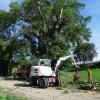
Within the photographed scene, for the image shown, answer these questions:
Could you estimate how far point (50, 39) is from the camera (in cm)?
5341

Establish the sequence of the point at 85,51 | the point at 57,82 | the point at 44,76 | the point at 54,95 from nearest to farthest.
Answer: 1. the point at 54,95
2. the point at 44,76
3. the point at 57,82
4. the point at 85,51

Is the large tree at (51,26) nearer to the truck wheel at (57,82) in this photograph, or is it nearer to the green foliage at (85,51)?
the green foliage at (85,51)

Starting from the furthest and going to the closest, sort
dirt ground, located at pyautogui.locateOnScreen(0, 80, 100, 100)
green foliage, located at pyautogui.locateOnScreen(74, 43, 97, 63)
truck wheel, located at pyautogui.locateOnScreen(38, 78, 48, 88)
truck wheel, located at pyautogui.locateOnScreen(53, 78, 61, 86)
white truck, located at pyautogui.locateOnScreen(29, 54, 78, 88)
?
green foliage, located at pyautogui.locateOnScreen(74, 43, 97, 63)
truck wheel, located at pyautogui.locateOnScreen(53, 78, 61, 86)
white truck, located at pyautogui.locateOnScreen(29, 54, 78, 88)
truck wheel, located at pyautogui.locateOnScreen(38, 78, 48, 88)
dirt ground, located at pyautogui.locateOnScreen(0, 80, 100, 100)

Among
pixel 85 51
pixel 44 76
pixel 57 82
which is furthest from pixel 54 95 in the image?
pixel 85 51

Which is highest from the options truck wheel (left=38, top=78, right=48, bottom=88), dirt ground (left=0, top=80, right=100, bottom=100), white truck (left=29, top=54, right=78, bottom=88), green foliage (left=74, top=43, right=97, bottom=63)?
green foliage (left=74, top=43, right=97, bottom=63)

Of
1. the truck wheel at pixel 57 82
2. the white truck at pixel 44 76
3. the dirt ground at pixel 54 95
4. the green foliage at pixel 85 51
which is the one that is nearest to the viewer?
the dirt ground at pixel 54 95

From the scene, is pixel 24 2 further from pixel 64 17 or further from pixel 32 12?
pixel 64 17

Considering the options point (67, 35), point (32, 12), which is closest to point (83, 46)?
point (67, 35)

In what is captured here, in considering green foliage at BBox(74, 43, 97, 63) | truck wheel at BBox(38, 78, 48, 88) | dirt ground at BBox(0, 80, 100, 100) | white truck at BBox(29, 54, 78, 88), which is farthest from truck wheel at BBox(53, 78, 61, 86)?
green foliage at BBox(74, 43, 97, 63)

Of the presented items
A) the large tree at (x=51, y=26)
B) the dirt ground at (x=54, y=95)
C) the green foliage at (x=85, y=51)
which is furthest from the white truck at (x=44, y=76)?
the green foliage at (x=85, y=51)

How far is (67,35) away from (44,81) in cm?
2397

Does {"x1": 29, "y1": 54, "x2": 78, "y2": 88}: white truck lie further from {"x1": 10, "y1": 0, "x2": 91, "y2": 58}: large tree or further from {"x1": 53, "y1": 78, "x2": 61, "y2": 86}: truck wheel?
{"x1": 10, "y1": 0, "x2": 91, "y2": 58}: large tree

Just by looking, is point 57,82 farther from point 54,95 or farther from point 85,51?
point 85,51

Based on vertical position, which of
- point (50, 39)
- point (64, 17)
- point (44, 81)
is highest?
point (64, 17)
